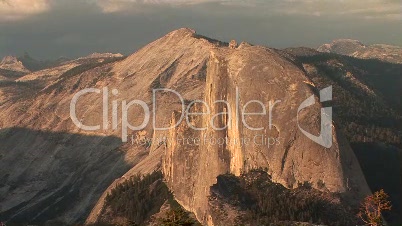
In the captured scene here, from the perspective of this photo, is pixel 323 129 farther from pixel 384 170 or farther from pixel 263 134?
pixel 384 170

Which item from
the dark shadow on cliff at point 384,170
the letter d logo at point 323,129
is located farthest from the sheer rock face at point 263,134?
the dark shadow on cliff at point 384,170

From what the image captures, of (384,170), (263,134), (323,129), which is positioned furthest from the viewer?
(384,170)

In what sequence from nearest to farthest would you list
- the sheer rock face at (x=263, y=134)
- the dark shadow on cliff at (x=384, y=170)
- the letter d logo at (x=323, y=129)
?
the sheer rock face at (x=263, y=134)
the letter d logo at (x=323, y=129)
the dark shadow on cliff at (x=384, y=170)

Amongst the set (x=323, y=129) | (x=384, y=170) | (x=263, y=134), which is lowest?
(x=384, y=170)

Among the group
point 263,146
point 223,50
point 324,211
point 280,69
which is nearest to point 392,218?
point 324,211

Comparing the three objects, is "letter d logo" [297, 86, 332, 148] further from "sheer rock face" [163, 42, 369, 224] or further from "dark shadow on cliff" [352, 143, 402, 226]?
"dark shadow on cliff" [352, 143, 402, 226]

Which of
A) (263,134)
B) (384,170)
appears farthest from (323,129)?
(384,170)

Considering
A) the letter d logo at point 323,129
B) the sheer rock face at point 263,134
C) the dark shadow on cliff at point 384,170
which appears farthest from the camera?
the dark shadow on cliff at point 384,170

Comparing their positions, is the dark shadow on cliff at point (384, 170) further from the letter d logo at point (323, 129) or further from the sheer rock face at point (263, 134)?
the letter d logo at point (323, 129)

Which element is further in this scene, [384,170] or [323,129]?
[384,170]
